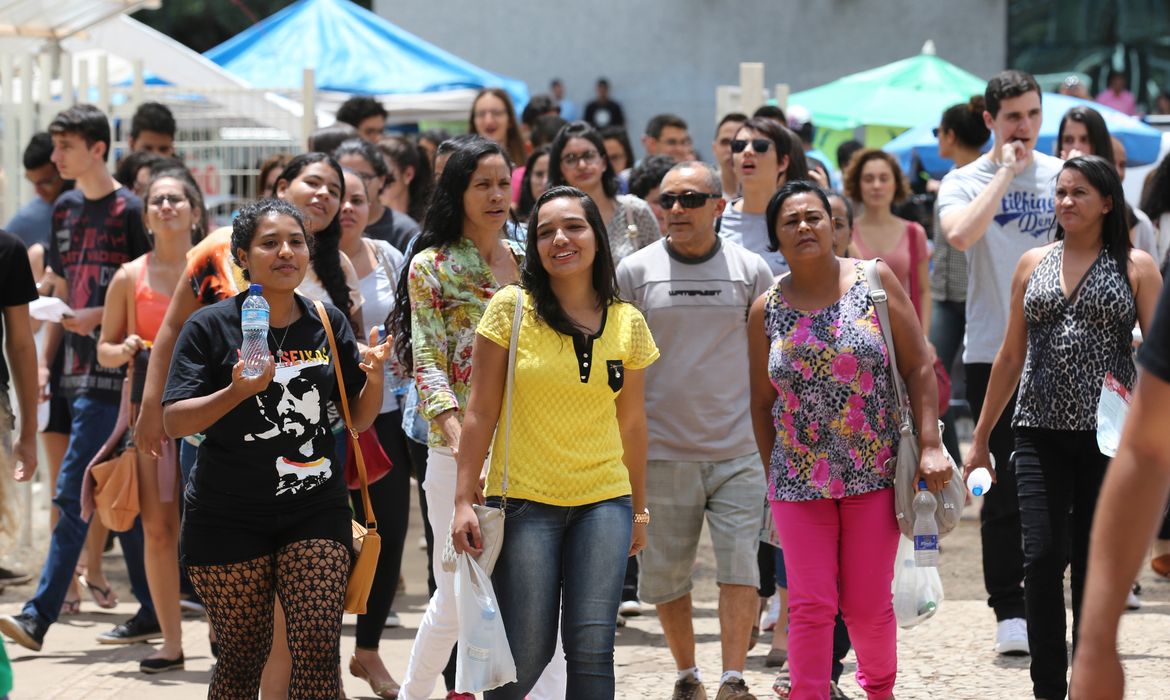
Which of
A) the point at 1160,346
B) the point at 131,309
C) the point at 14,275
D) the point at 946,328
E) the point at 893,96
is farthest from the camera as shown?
the point at 893,96

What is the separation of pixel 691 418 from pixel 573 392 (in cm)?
139

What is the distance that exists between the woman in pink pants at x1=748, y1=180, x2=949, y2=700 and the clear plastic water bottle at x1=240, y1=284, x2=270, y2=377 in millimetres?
1782

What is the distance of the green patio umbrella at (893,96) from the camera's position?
15.7m

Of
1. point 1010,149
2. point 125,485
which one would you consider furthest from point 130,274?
point 1010,149

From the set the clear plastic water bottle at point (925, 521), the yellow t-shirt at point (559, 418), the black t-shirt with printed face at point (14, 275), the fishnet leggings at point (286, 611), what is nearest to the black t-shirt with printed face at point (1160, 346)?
the yellow t-shirt at point (559, 418)

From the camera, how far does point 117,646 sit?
7605 millimetres

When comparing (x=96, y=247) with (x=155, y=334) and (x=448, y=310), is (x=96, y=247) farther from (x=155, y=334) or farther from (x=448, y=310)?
(x=448, y=310)

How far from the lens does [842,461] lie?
554cm

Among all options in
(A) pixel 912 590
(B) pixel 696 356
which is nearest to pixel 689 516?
(B) pixel 696 356

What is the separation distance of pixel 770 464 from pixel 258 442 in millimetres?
1805

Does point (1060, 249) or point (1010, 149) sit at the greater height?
point (1010, 149)

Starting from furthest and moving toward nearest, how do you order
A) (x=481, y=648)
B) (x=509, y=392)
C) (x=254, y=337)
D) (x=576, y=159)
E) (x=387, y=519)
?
1. (x=576, y=159)
2. (x=387, y=519)
3. (x=509, y=392)
4. (x=254, y=337)
5. (x=481, y=648)

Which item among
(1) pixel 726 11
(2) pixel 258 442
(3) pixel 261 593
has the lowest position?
(3) pixel 261 593

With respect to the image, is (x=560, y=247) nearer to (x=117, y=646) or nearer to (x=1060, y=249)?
(x=1060, y=249)
